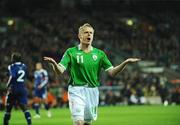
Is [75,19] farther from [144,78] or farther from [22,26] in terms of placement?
[144,78]

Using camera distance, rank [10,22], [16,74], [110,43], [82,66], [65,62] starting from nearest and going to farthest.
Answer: [65,62] → [82,66] → [16,74] → [110,43] → [10,22]

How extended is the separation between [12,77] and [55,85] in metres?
20.7

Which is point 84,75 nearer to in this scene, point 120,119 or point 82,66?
point 82,66

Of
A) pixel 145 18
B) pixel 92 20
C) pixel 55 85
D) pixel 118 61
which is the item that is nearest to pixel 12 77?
pixel 55 85

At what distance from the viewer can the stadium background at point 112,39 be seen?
4112 centimetres

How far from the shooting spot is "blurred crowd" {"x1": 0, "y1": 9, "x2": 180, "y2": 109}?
40969 mm

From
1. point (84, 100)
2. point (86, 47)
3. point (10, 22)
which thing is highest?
point (10, 22)

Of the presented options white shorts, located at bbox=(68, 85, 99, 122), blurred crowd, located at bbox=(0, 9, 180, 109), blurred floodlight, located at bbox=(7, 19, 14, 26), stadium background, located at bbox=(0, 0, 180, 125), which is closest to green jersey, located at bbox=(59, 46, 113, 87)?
white shorts, located at bbox=(68, 85, 99, 122)

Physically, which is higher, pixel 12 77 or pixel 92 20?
pixel 92 20

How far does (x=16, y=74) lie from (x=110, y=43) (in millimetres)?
34227

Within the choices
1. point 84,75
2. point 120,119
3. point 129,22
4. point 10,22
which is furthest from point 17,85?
point 129,22

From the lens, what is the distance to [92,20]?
57281 millimetres

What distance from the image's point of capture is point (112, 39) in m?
52.8

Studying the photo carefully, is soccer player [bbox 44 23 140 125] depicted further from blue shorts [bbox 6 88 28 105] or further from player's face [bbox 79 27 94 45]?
blue shorts [bbox 6 88 28 105]
